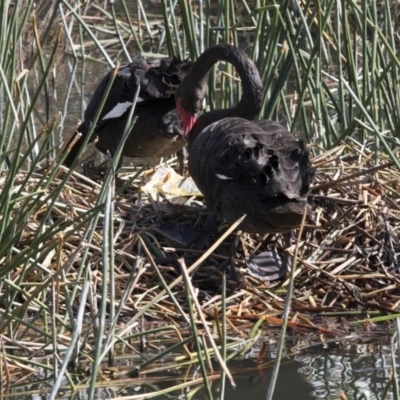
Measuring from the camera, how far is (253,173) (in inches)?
148

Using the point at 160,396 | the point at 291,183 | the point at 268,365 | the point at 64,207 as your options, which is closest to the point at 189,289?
the point at 160,396

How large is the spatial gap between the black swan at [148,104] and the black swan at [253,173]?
1.88 feet

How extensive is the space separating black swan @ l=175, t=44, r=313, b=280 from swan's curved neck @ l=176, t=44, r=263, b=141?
0.12 m

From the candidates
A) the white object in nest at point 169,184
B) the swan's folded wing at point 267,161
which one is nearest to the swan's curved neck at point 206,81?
the white object in nest at point 169,184

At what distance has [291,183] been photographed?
3.71m

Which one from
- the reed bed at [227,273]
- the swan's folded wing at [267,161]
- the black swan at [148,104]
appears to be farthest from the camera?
the black swan at [148,104]

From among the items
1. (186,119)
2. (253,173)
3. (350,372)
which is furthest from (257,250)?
(350,372)

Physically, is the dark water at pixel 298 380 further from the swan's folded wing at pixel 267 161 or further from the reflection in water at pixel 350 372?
the swan's folded wing at pixel 267 161

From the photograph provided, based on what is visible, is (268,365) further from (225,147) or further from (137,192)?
(137,192)

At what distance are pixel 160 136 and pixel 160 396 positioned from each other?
7.22 ft

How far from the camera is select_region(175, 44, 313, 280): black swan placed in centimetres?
371

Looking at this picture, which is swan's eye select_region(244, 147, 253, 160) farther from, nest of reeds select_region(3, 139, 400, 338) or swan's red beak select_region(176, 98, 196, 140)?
swan's red beak select_region(176, 98, 196, 140)

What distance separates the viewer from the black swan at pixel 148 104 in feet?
16.3

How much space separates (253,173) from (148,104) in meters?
1.38
